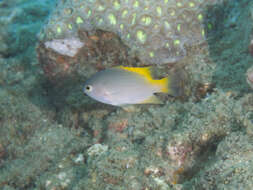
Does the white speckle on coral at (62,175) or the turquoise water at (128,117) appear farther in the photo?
the white speckle on coral at (62,175)

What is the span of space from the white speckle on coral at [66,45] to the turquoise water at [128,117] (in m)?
0.02

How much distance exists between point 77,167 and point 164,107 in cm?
164

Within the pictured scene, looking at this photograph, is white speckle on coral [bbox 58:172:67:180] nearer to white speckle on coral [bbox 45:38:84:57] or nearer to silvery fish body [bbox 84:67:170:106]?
silvery fish body [bbox 84:67:170:106]

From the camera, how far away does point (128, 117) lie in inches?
154

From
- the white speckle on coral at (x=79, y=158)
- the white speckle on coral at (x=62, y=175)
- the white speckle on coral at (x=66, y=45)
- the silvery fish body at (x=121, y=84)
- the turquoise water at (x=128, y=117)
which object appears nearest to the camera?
the turquoise water at (x=128, y=117)

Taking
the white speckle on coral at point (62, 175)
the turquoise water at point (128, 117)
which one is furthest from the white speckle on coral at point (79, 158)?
the white speckle on coral at point (62, 175)

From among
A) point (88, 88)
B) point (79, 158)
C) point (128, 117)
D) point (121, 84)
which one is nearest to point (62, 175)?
point (79, 158)

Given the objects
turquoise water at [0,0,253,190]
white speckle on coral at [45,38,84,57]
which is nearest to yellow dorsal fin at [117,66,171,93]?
turquoise water at [0,0,253,190]

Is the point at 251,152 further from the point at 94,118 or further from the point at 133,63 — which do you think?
the point at 94,118

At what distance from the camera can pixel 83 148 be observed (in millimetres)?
4027

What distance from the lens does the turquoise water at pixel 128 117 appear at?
265 cm

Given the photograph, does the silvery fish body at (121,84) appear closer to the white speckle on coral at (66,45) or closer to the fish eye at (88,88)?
the fish eye at (88,88)

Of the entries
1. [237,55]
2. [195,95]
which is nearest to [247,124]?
[195,95]

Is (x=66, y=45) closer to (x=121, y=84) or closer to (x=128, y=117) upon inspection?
(x=128, y=117)
